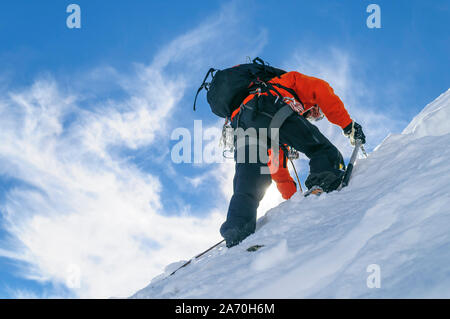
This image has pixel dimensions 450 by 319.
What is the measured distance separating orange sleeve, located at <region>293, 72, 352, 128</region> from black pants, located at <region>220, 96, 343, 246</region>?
1.50ft

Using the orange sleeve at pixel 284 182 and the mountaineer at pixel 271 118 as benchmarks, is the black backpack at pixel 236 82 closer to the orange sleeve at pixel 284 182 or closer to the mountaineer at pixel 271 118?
the mountaineer at pixel 271 118

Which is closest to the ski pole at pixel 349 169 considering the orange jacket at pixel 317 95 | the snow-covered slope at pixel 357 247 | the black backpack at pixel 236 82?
the snow-covered slope at pixel 357 247

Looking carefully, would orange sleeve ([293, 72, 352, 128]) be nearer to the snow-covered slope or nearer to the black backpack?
the black backpack

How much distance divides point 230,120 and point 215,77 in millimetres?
617

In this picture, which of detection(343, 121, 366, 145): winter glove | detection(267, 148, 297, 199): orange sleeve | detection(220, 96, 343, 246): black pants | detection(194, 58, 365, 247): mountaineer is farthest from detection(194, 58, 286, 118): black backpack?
detection(267, 148, 297, 199): orange sleeve

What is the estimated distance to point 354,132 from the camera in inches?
191

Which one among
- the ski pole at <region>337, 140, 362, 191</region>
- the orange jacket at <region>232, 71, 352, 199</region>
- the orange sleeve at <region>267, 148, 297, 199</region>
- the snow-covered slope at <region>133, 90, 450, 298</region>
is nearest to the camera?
the snow-covered slope at <region>133, 90, 450, 298</region>

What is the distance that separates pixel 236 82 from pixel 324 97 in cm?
115

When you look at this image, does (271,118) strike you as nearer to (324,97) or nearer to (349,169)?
(324,97)

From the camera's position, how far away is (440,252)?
187 centimetres

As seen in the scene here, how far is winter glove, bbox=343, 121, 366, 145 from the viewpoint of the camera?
4840 mm

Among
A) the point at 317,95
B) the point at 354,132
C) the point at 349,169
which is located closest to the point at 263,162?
the point at 349,169

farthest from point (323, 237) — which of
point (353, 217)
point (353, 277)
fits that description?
point (353, 277)

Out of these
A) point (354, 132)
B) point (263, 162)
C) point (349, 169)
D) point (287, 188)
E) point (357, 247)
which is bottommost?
point (357, 247)
